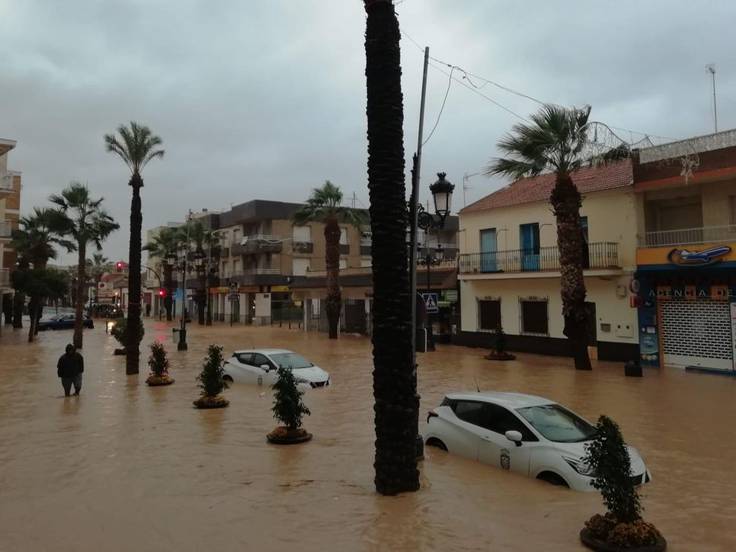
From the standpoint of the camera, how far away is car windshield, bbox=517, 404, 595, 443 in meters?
8.61

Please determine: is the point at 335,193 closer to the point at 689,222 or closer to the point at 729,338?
the point at 689,222

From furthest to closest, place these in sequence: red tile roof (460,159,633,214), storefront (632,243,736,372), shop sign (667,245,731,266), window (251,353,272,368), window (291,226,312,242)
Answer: window (291,226,312,242)
red tile roof (460,159,633,214)
storefront (632,243,736,372)
shop sign (667,245,731,266)
window (251,353,272,368)

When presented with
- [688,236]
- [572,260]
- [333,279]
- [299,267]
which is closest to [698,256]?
[688,236]

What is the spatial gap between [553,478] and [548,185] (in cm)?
2379

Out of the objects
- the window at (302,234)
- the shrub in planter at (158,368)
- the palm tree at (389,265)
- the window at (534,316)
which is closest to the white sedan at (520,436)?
the palm tree at (389,265)

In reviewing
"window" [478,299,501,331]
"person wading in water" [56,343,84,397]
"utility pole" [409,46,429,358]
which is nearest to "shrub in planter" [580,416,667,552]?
"utility pole" [409,46,429,358]

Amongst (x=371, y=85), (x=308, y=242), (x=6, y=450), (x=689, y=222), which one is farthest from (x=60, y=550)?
(x=308, y=242)

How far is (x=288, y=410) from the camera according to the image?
10648mm

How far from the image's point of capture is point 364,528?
21.1 feet

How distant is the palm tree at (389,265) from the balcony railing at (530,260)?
18885mm

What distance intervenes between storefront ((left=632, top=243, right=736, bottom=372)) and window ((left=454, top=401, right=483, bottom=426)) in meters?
15.1

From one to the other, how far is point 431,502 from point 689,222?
66.8ft

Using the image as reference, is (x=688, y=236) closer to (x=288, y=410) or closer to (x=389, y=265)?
(x=288, y=410)

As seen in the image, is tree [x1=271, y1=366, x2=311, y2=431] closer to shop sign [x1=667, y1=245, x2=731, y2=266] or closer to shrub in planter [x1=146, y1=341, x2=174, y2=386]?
shrub in planter [x1=146, y1=341, x2=174, y2=386]
